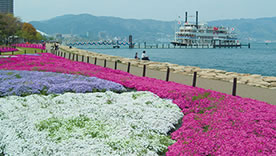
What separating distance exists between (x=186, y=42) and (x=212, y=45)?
52.8 ft

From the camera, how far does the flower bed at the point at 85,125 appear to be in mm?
7199

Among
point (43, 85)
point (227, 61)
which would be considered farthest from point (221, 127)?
point (227, 61)

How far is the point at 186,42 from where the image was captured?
158750 mm

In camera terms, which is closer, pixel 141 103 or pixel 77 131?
pixel 77 131

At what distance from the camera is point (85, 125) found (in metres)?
8.70

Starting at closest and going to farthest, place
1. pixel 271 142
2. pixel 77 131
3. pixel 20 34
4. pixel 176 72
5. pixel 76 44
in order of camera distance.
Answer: pixel 271 142 < pixel 77 131 < pixel 176 72 < pixel 20 34 < pixel 76 44

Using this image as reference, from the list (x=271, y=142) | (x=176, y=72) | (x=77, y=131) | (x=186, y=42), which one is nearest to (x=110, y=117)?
(x=77, y=131)

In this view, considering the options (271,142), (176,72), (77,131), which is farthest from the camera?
(176,72)

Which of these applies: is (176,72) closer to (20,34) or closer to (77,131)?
(77,131)

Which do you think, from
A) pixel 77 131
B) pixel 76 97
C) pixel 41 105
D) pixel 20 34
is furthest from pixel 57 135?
pixel 20 34

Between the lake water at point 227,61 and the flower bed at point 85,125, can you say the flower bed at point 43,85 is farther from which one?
the lake water at point 227,61

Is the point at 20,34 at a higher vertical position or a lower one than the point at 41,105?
higher

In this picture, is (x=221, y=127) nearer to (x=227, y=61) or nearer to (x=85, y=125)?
(x=85, y=125)

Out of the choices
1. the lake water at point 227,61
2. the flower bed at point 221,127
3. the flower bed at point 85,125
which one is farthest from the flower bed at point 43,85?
the lake water at point 227,61
